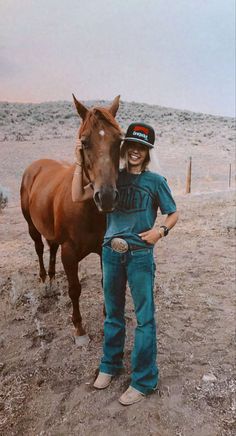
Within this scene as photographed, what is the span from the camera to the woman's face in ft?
7.73

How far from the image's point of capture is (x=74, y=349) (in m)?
3.33

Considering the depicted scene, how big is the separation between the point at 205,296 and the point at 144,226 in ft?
7.67

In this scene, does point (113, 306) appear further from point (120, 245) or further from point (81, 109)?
point (81, 109)

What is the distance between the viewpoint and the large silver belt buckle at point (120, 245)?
2.38 metres

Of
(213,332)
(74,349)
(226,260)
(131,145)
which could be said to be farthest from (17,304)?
(226,260)

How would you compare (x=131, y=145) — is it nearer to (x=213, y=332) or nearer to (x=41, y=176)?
(x=213, y=332)

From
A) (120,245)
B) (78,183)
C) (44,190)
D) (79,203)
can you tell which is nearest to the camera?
(120,245)

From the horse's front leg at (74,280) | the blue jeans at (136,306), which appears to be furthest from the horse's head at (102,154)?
the horse's front leg at (74,280)

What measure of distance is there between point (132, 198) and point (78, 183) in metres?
0.45

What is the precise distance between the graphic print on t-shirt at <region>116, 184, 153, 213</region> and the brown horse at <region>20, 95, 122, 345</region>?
87mm

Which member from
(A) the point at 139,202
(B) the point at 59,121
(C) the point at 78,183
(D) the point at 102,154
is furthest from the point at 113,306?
(B) the point at 59,121

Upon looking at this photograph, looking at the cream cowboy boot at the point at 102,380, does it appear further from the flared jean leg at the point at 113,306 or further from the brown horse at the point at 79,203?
the brown horse at the point at 79,203

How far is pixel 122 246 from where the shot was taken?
238 cm

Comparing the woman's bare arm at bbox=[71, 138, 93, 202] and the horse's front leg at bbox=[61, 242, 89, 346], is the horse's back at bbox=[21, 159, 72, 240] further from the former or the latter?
the woman's bare arm at bbox=[71, 138, 93, 202]
